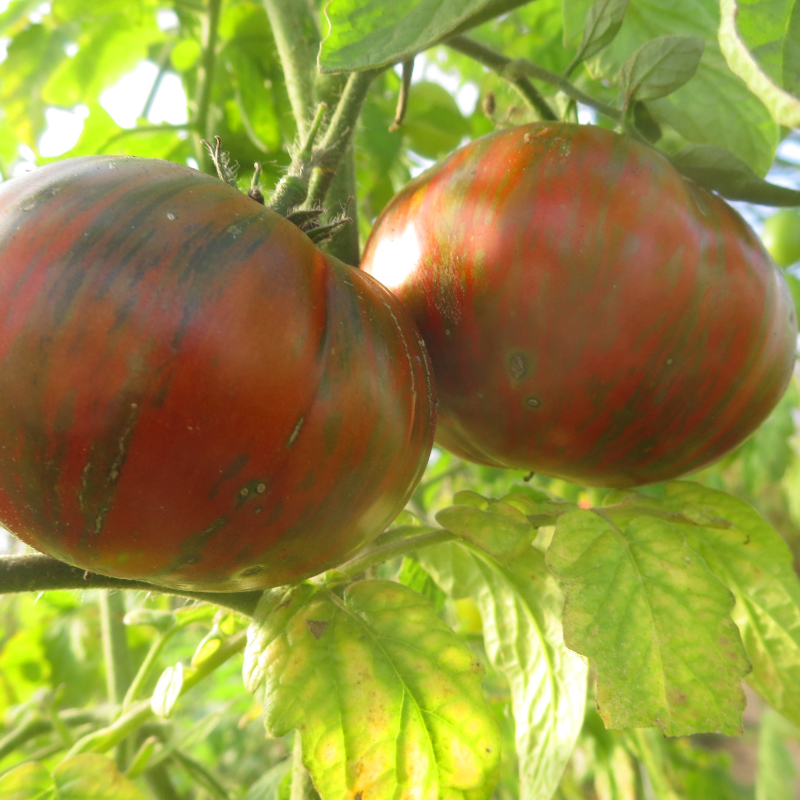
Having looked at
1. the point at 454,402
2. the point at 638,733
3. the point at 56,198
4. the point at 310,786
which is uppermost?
the point at 56,198

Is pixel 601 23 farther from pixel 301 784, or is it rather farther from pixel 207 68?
pixel 301 784

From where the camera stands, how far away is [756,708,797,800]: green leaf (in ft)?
1.89

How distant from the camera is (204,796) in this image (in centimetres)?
132

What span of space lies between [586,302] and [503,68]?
0.30 m

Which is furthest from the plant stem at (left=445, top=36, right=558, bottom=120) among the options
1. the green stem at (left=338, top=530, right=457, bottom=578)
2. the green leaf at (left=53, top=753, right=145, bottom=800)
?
the green leaf at (left=53, top=753, right=145, bottom=800)

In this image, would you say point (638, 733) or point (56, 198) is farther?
point (638, 733)

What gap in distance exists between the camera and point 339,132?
1.82 ft

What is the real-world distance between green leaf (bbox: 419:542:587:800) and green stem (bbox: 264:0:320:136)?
1.42 feet

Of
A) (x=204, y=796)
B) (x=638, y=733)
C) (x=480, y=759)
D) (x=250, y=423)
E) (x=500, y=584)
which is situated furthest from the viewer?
(x=204, y=796)

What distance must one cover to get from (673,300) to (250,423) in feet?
Answer: 0.89

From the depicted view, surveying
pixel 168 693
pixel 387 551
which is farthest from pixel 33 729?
pixel 387 551

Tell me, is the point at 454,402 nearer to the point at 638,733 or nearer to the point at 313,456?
the point at 313,456

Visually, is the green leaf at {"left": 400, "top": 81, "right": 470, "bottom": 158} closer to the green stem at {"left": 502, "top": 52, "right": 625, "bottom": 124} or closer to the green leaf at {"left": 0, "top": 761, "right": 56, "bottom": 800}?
the green stem at {"left": 502, "top": 52, "right": 625, "bottom": 124}

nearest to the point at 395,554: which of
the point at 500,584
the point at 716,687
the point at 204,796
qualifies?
the point at 500,584
